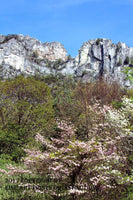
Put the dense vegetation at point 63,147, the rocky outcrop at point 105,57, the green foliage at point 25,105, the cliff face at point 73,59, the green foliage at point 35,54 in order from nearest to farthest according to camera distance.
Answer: the dense vegetation at point 63,147 < the green foliage at point 25,105 < the cliff face at point 73,59 < the rocky outcrop at point 105,57 < the green foliage at point 35,54

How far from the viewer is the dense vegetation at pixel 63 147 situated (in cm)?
362

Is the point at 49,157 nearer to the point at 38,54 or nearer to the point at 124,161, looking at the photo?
the point at 124,161

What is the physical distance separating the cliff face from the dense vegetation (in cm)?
5771

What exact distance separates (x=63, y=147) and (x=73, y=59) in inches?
3421

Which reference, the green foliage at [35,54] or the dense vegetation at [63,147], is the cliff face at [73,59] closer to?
the green foliage at [35,54]

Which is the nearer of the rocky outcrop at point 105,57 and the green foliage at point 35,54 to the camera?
the rocky outcrop at point 105,57

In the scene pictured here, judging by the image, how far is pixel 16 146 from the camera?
8.08m

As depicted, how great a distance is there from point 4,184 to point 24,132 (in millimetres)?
3638

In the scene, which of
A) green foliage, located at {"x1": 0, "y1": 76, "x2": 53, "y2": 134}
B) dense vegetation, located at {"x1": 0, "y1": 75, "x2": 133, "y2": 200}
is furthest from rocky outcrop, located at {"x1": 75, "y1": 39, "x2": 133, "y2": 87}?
green foliage, located at {"x1": 0, "y1": 76, "x2": 53, "y2": 134}

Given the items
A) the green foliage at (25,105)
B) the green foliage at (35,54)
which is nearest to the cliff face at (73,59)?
the green foliage at (35,54)

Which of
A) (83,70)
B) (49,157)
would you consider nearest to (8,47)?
(83,70)

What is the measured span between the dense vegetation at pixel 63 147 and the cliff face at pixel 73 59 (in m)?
57.7

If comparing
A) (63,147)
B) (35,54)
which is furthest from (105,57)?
(63,147)

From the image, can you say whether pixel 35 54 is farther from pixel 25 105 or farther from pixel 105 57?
pixel 25 105
